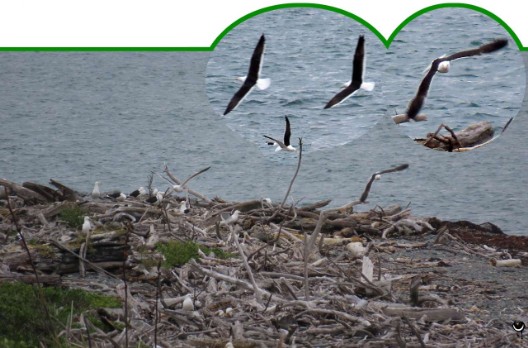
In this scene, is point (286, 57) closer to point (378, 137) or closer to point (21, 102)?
point (378, 137)

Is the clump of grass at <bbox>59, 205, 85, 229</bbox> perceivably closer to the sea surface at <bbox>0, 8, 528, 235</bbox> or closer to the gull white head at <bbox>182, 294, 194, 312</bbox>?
the sea surface at <bbox>0, 8, 528, 235</bbox>

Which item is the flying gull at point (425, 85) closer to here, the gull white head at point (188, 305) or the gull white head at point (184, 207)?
the gull white head at point (184, 207)

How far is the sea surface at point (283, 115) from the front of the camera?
7.30m

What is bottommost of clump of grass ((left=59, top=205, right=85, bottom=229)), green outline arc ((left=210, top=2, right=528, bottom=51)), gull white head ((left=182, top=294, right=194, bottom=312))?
clump of grass ((left=59, top=205, right=85, bottom=229))

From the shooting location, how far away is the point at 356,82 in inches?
296

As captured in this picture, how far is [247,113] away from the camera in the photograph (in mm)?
7758

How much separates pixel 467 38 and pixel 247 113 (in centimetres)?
185

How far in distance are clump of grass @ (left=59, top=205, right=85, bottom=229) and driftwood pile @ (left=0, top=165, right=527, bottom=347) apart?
3.7 inches

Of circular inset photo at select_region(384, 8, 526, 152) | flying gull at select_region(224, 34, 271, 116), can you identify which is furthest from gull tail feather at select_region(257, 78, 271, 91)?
circular inset photo at select_region(384, 8, 526, 152)

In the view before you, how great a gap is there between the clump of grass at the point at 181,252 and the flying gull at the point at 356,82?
1.96 meters

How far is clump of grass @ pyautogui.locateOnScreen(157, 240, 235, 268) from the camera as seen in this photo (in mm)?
5883

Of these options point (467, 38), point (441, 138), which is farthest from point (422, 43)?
point (441, 138)

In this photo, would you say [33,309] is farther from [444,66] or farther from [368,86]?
[444,66]

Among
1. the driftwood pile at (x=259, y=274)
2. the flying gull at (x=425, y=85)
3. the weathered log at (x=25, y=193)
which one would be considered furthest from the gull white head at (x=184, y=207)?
the flying gull at (x=425, y=85)
